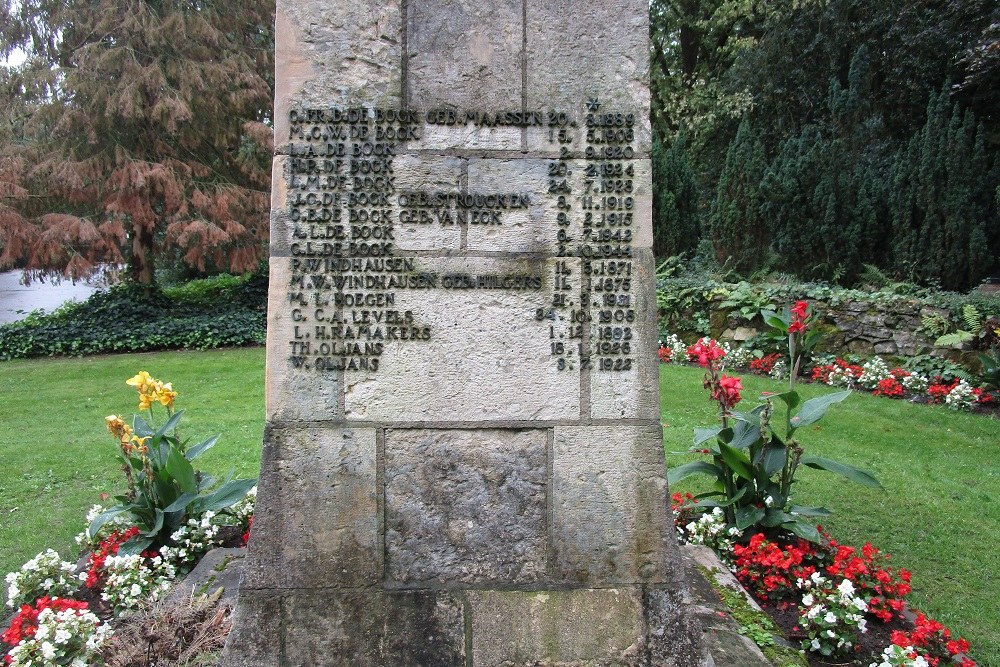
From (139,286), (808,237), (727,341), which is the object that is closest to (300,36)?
(727,341)

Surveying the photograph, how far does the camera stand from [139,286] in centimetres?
1520

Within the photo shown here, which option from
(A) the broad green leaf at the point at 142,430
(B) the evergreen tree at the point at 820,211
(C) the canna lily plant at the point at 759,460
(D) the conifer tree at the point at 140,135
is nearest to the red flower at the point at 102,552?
(A) the broad green leaf at the point at 142,430

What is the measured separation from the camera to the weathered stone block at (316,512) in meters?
3.12

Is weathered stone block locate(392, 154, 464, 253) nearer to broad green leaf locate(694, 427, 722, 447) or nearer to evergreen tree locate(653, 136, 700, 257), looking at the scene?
broad green leaf locate(694, 427, 722, 447)

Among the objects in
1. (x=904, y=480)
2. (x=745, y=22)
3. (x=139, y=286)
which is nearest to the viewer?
(x=904, y=480)

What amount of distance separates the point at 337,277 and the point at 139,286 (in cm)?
1401

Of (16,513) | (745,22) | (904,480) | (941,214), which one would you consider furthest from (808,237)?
(16,513)

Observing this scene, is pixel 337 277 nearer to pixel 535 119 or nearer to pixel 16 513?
pixel 535 119

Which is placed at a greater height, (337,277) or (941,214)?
(941,214)

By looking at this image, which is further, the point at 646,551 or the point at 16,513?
the point at 16,513

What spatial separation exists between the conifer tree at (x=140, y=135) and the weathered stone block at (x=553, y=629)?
12.7 metres

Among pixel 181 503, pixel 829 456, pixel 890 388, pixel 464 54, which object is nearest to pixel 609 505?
pixel 464 54

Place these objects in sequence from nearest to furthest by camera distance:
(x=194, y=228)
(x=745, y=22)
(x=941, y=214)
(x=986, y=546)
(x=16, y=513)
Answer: (x=986, y=546)
(x=16, y=513)
(x=941, y=214)
(x=194, y=228)
(x=745, y=22)

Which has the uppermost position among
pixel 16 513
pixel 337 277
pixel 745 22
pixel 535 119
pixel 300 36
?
pixel 745 22
